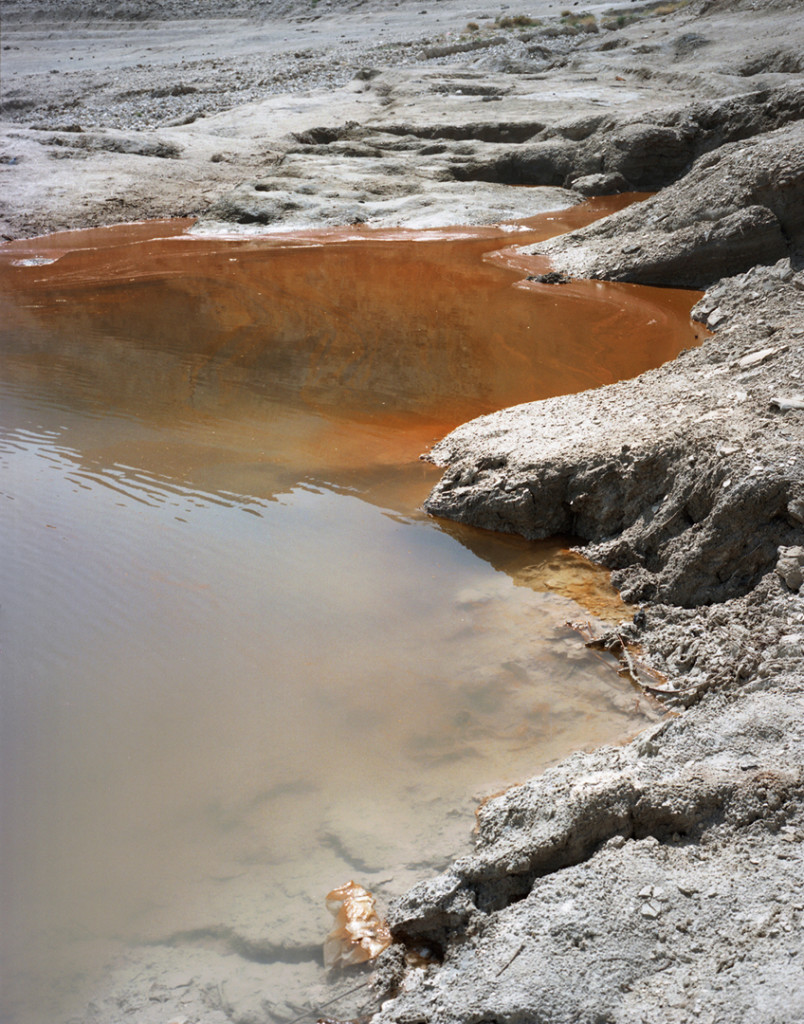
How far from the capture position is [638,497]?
187 inches

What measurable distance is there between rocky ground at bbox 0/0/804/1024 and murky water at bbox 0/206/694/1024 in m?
0.25

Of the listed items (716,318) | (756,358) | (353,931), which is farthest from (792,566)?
(716,318)

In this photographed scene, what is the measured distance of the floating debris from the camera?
2.55 meters

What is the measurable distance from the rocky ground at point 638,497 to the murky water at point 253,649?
250 millimetres

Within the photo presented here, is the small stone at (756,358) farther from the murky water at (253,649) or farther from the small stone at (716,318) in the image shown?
the small stone at (716,318)

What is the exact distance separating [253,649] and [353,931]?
5.36ft

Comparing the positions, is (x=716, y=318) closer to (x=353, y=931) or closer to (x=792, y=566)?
(x=792, y=566)

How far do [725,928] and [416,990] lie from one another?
0.83 metres

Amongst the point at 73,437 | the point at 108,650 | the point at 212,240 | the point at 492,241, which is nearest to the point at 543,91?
the point at 492,241

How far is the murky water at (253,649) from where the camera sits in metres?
2.79

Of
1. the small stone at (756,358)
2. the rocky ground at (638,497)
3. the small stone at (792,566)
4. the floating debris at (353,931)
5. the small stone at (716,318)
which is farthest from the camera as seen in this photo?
the small stone at (716,318)

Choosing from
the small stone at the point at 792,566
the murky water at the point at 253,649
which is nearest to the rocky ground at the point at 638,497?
the small stone at the point at 792,566

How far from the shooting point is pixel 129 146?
1670cm

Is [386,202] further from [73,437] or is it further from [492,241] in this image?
[73,437]
